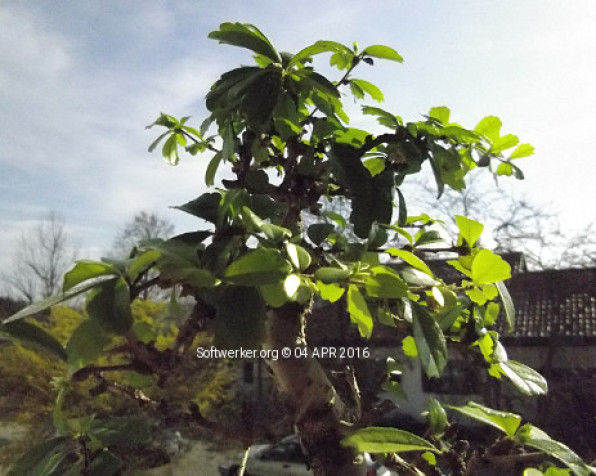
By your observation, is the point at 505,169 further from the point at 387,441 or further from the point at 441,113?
the point at 387,441

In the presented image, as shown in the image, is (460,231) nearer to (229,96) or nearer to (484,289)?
(484,289)

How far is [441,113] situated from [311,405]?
1.23ft

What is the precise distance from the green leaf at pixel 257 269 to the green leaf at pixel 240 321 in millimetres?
33

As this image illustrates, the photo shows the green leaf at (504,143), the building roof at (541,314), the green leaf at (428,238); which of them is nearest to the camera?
the green leaf at (428,238)

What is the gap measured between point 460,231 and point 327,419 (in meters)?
0.25

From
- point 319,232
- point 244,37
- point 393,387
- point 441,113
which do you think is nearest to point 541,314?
point 393,387

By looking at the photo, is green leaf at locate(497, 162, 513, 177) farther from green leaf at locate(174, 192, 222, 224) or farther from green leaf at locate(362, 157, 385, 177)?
green leaf at locate(174, 192, 222, 224)


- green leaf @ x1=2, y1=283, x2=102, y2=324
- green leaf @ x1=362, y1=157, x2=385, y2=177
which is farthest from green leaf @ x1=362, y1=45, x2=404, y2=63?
green leaf @ x1=2, y1=283, x2=102, y2=324

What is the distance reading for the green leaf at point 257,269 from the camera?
294 mm

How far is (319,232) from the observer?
0.50m

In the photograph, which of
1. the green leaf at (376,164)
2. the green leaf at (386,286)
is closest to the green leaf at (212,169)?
the green leaf at (376,164)

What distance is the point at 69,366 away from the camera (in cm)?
36

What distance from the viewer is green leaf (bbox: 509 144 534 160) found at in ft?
1.98

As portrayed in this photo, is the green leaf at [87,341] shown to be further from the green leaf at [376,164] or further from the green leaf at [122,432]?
the green leaf at [376,164]
